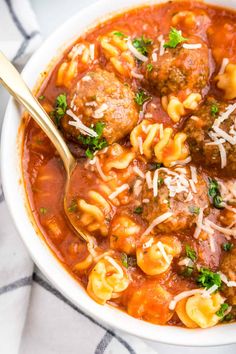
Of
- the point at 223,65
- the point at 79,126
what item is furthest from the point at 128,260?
the point at 223,65

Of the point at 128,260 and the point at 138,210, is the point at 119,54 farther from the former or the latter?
the point at 128,260

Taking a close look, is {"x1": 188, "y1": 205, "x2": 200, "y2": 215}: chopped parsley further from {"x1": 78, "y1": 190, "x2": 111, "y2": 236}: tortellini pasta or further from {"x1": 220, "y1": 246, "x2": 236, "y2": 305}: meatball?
{"x1": 78, "y1": 190, "x2": 111, "y2": 236}: tortellini pasta

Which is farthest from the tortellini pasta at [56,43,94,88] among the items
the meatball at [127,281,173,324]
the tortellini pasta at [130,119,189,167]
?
the meatball at [127,281,173,324]

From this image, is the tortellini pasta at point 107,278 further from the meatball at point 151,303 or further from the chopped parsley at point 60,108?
the chopped parsley at point 60,108

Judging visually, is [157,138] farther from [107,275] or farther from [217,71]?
[107,275]

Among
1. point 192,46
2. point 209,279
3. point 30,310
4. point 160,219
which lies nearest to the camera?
point 160,219

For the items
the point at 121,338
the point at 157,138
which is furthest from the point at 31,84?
the point at 121,338

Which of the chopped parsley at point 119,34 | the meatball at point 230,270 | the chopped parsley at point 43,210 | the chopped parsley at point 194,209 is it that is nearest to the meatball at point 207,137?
the chopped parsley at point 194,209
